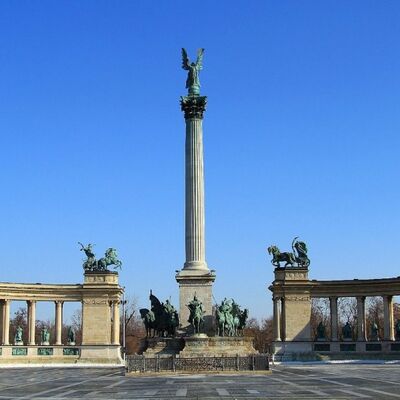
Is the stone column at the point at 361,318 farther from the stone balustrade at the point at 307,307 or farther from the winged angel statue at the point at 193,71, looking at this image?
the winged angel statue at the point at 193,71

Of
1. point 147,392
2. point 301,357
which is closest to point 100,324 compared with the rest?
point 301,357

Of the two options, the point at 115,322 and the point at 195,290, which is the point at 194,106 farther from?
the point at 115,322

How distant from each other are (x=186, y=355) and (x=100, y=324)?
123 ft

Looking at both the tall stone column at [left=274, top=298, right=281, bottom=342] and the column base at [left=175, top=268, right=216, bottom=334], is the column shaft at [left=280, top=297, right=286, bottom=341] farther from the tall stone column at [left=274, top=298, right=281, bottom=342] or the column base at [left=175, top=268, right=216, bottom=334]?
the column base at [left=175, top=268, right=216, bottom=334]

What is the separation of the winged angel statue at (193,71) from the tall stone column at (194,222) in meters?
1.83

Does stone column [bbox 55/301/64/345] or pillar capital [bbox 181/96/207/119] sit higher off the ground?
pillar capital [bbox 181/96/207/119]

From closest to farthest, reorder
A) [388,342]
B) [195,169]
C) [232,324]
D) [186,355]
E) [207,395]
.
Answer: [207,395]
[186,355]
[232,324]
[195,169]
[388,342]

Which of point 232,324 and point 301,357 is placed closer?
point 232,324

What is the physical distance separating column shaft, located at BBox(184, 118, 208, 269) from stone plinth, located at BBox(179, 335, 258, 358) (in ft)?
24.4

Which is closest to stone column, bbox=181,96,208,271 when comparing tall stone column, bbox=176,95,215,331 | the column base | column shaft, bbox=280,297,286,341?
tall stone column, bbox=176,95,215,331

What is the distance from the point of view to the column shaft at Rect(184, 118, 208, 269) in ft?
225

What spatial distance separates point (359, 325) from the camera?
9475cm

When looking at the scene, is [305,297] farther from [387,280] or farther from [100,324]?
[100,324]

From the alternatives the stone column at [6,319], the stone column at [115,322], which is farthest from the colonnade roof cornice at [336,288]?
the stone column at [6,319]
